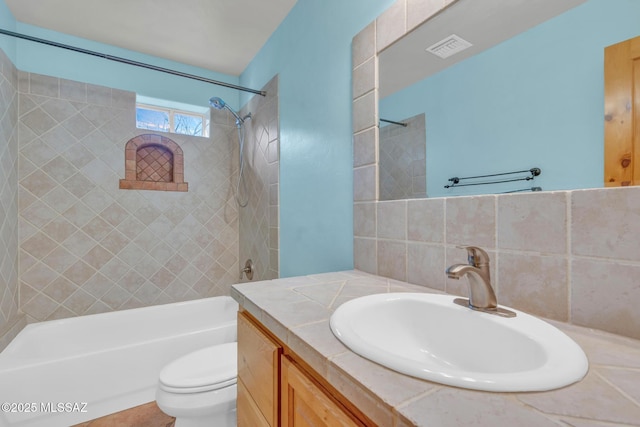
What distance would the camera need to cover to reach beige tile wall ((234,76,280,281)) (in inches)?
77.5

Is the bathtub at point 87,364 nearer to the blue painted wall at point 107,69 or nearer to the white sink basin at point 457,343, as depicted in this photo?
the white sink basin at point 457,343

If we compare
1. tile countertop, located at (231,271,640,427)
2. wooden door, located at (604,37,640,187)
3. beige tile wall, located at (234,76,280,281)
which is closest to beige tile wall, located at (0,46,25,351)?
beige tile wall, located at (234,76,280,281)

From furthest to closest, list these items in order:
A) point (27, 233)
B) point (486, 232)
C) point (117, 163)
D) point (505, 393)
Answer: point (117, 163) → point (27, 233) → point (486, 232) → point (505, 393)

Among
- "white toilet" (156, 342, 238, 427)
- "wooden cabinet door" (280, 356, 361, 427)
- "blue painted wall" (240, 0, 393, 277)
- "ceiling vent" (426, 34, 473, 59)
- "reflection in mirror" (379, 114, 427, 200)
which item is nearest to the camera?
"wooden cabinet door" (280, 356, 361, 427)

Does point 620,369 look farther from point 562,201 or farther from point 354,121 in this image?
point 354,121

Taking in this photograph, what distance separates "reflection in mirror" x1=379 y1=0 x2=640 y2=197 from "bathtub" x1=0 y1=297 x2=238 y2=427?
171 centimetres

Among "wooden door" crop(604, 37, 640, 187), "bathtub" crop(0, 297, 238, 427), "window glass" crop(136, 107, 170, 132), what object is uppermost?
"window glass" crop(136, 107, 170, 132)

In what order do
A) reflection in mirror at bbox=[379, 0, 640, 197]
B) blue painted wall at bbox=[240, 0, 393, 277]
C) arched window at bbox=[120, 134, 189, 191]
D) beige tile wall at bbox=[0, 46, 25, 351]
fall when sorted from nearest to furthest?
1. reflection in mirror at bbox=[379, 0, 640, 197]
2. blue painted wall at bbox=[240, 0, 393, 277]
3. beige tile wall at bbox=[0, 46, 25, 351]
4. arched window at bbox=[120, 134, 189, 191]

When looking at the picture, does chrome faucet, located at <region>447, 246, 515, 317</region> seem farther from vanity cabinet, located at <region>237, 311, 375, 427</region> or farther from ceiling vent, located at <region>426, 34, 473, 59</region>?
ceiling vent, located at <region>426, 34, 473, 59</region>

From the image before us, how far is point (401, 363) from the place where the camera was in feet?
1.38

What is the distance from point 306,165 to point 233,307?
142 cm

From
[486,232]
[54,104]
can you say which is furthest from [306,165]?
[54,104]

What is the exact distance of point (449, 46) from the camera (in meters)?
0.90

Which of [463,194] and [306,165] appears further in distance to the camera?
[306,165]
